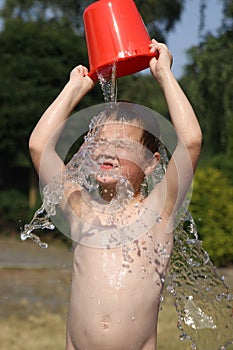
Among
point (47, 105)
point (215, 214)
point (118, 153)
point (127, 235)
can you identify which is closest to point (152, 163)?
point (118, 153)

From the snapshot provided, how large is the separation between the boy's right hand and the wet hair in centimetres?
14

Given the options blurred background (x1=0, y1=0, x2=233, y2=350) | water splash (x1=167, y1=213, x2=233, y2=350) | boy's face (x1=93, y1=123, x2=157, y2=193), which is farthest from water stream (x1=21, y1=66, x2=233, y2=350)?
blurred background (x1=0, y1=0, x2=233, y2=350)

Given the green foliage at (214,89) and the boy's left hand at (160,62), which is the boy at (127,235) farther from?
the green foliage at (214,89)

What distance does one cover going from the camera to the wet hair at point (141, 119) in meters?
2.23

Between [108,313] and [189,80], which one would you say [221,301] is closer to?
[108,313]

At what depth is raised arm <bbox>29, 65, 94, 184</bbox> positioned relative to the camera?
229cm

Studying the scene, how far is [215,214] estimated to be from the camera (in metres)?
9.29

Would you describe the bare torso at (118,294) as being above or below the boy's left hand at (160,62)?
below

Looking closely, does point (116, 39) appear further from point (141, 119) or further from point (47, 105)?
point (47, 105)

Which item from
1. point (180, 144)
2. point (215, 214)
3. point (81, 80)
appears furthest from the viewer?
point (215, 214)

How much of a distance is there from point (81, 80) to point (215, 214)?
710 centimetres

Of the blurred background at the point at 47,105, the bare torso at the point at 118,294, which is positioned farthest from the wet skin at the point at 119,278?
the blurred background at the point at 47,105

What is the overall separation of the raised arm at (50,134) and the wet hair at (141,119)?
0.46 ft

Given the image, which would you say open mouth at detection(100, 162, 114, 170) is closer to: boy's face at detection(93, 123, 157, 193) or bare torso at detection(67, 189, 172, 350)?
boy's face at detection(93, 123, 157, 193)
